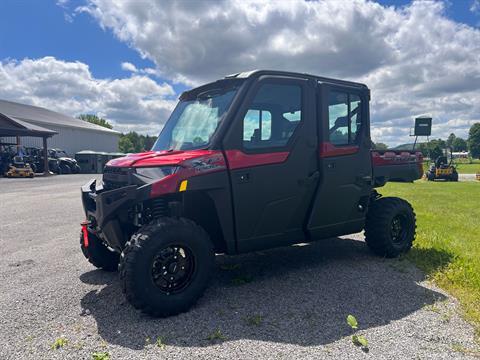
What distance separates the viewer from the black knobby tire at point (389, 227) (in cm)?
534

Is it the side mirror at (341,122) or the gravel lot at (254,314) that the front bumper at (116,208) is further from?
the side mirror at (341,122)

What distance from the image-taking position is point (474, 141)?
352ft

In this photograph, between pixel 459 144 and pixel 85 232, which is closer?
pixel 85 232

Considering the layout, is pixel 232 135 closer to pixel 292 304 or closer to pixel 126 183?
pixel 126 183

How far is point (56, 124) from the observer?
43.2m

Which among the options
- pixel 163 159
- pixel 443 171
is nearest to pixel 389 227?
pixel 163 159

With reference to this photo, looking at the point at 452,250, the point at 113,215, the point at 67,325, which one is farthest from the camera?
the point at 452,250

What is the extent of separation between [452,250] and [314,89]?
3.36 meters

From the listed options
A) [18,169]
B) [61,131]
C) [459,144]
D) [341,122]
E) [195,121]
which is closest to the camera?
[195,121]

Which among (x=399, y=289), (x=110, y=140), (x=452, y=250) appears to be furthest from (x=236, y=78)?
(x=110, y=140)

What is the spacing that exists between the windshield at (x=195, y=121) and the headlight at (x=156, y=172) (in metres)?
0.51

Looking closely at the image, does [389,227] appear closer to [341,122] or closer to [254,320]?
[341,122]

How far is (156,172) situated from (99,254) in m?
1.86

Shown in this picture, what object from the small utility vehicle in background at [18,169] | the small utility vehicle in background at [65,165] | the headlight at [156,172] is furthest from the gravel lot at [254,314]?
the small utility vehicle in background at [65,165]
